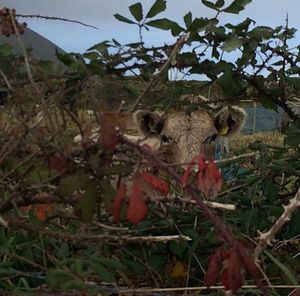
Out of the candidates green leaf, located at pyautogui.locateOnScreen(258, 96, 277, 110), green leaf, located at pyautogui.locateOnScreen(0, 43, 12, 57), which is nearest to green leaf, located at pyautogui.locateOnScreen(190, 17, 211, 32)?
green leaf, located at pyautogui.locateOnScreen(258, 96, 277, 110)

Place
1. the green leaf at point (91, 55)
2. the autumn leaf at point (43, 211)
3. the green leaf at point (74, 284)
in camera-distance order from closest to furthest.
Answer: the green leaf at point (74, 284) < the autumn leaf at point (43, 211) < the green leaf at point (91, 55)

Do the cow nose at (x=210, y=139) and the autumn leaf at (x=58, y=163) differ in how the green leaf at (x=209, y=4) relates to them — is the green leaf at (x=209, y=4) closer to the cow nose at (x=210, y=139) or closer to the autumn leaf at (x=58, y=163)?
the autumn leaf at (x=58, y=163)

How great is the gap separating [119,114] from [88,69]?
0.65 metres

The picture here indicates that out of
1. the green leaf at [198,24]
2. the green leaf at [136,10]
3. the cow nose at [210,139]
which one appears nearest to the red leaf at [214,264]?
the green leaf at [136,10]

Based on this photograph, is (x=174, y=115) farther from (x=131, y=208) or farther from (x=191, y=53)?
(x=131, y=208)

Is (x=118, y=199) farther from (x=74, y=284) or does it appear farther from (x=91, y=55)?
(x=91, y=55)

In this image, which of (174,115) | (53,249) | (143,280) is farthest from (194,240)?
(174,115)

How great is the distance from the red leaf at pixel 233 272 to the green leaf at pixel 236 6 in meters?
1.52

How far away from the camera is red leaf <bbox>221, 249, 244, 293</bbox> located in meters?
1.84

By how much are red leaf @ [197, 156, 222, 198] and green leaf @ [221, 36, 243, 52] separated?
1502mm

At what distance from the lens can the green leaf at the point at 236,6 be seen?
10.4 ft

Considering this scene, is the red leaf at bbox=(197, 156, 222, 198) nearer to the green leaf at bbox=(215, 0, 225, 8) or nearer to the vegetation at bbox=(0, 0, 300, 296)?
the vegetation at bbox=(0, 0, 300, 296)

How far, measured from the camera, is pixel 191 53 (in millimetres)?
3535

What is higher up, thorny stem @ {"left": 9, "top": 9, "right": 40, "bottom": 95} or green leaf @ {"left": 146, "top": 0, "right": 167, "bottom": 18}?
green leaf @ {"left": 146, "top": 0, "right": 167, "bottom": 18}
